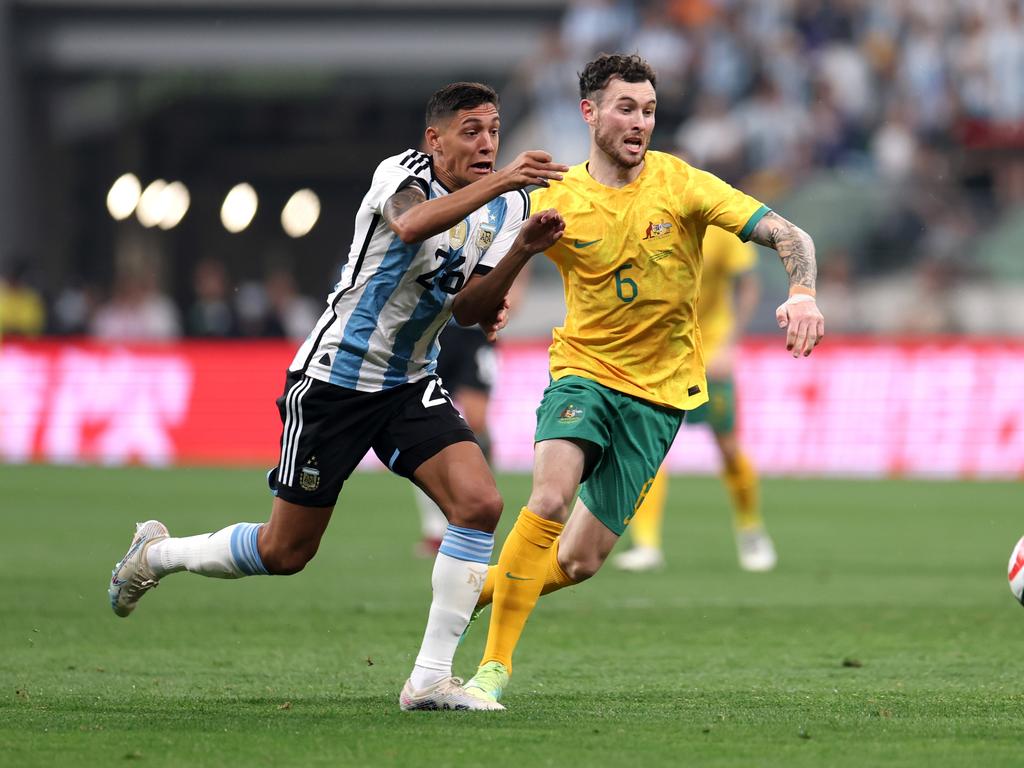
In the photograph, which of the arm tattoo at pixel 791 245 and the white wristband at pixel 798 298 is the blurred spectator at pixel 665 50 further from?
the white wristband at pixel 798 298

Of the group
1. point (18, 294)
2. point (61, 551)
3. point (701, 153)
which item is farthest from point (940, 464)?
point (18, 294)

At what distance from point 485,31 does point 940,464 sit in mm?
13339

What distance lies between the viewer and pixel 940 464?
1884 centimetres

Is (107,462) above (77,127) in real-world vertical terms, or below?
below

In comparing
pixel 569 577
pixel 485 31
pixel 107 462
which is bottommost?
pixel 107 462

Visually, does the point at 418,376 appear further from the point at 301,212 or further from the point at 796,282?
the point at 301,212

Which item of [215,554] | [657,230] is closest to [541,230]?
[657,230]

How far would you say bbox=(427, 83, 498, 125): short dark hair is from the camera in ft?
20.6

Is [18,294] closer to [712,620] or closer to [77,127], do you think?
[77,127]

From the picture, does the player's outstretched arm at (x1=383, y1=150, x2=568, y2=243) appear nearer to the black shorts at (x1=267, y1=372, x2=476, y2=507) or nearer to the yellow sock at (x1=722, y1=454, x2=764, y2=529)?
the black shorts at (x1=267, y1=372, x2=476, y2=507)

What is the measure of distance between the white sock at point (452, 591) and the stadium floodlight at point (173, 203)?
91.6 feet

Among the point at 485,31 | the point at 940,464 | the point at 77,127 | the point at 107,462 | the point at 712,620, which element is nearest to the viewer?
the point at 712,620

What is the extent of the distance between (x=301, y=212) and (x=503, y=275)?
2880 cm

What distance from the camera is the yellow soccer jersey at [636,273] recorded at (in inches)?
274
